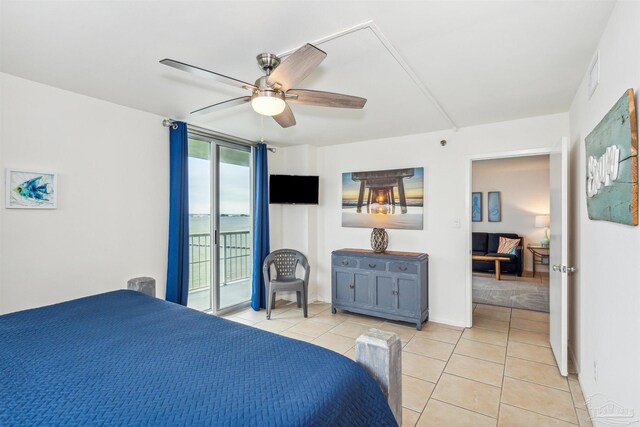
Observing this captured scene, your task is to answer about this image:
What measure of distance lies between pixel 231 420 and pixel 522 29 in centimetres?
234

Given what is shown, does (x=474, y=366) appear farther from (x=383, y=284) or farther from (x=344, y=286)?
(x=344, y=286)

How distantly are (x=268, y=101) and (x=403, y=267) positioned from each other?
8.83 ft

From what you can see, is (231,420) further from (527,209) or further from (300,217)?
(527,209)

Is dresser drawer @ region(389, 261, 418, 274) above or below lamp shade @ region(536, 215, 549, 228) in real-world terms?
below

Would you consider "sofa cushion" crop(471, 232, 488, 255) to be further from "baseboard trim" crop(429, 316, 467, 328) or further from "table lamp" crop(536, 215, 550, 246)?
"baseboard trim" crop(429, 316, 467, 328)

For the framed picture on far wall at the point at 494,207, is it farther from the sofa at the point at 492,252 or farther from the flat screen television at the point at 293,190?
the flat screen television at the point at 293,190

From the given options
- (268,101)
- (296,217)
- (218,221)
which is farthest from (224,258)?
(268,101)

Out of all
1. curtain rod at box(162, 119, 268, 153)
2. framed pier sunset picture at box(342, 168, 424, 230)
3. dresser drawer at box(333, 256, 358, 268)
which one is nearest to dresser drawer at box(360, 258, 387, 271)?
dresser drawer at box(333, 256, 358, 268)

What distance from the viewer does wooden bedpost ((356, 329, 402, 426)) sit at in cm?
128

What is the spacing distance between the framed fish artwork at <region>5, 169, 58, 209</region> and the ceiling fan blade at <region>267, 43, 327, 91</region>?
210 cm

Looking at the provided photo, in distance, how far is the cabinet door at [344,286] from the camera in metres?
4.23

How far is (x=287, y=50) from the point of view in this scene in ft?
6.64

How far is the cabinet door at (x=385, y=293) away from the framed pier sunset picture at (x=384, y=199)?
2.53 feet

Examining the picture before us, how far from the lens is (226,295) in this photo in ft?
14.6
